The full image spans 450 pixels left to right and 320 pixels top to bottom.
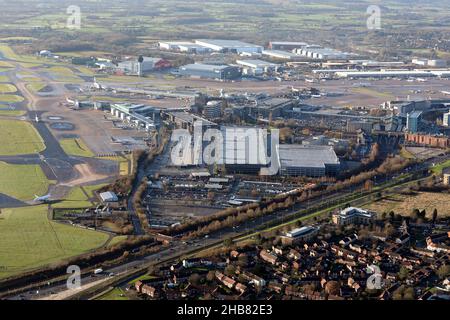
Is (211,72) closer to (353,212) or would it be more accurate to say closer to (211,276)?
(353,212)

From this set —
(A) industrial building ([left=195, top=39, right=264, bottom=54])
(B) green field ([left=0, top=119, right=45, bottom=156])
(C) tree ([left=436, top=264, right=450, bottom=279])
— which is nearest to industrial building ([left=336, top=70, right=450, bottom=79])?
(A) industrial building ([left=195, top=39, right=264, bottom=54])

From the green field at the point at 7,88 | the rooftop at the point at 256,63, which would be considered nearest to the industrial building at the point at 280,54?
the rooftop at the point at 256,63

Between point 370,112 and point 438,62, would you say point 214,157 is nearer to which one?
point 370,112

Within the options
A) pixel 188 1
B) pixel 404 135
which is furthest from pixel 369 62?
pixel 188 1

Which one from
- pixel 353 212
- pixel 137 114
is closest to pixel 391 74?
pixel 137 114

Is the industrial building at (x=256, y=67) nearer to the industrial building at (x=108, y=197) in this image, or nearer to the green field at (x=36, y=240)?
the industrial building at (x=108, y=197)

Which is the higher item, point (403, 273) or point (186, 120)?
point (186, 120)

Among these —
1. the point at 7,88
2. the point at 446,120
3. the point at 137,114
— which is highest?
the point at 7,88
